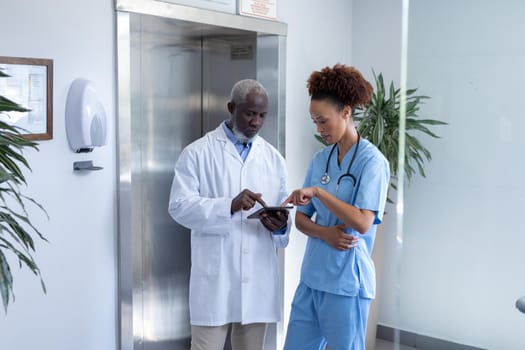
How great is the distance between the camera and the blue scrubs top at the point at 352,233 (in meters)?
2.48

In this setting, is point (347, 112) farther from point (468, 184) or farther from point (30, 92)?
point (30, 92)

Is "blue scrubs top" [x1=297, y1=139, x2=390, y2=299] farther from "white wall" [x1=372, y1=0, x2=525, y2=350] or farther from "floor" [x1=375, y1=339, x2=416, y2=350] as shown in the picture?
"floor" [x1=375, y1=339, x2=416, y2=350]

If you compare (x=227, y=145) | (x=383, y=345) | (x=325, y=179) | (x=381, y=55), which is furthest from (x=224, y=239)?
(x=381, y=55)

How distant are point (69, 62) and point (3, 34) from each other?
1.03 feet

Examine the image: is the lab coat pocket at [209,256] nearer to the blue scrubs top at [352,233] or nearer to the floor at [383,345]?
the blue scrubs top at [352,233]

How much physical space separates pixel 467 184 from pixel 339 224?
0.70 metres

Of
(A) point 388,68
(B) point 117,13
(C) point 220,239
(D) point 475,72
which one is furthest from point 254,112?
(A) point 388,68

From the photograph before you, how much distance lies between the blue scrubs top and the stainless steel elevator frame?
0.86m

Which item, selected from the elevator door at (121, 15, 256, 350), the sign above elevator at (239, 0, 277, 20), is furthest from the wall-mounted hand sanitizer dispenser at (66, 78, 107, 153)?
the sign above elevator at (239, 0, 277, 20)

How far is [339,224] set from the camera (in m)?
2.54

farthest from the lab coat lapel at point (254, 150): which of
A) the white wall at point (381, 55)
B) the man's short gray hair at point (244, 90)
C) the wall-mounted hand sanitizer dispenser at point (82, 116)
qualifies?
the white wall at point (381, 55)

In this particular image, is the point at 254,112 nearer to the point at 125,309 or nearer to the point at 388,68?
the point at 125,309

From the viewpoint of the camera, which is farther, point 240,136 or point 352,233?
point 240,136

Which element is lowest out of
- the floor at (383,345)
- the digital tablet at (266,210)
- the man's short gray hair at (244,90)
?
the floor at (383,345)
